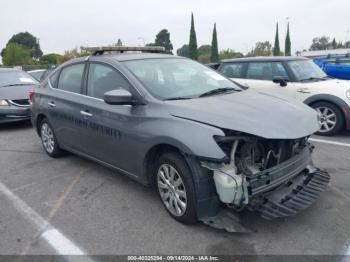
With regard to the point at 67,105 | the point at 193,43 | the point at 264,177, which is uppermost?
the point at 193,43

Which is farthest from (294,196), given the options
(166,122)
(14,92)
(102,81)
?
(14,92)

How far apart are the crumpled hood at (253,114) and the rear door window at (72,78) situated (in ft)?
5.95

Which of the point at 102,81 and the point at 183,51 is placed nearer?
the point at 102,81

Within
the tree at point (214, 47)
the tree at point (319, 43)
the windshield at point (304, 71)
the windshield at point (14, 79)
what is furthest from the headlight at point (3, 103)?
the tree at point (319, 43)

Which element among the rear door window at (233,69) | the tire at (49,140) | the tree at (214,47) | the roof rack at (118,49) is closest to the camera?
the roof rack at (118,49)

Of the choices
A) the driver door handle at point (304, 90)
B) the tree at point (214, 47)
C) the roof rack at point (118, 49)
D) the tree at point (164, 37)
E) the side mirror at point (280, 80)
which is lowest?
the driver door handle at point (304, 90)

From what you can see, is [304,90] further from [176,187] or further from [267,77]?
[176,187]

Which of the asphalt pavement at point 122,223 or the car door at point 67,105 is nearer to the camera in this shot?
the asphalt pavement at point 122,223

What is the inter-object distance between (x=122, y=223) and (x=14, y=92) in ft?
20.7

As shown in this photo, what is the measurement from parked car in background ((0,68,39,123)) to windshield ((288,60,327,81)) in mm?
6090

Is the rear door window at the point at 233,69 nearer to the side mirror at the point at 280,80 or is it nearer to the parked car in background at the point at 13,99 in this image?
the side mirror at the point at 280,80

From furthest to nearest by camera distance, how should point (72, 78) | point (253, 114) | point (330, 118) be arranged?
point (330, 118), point (72, 78), point (253, 114)

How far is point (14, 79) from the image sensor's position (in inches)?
374

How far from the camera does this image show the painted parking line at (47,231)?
127 inches
